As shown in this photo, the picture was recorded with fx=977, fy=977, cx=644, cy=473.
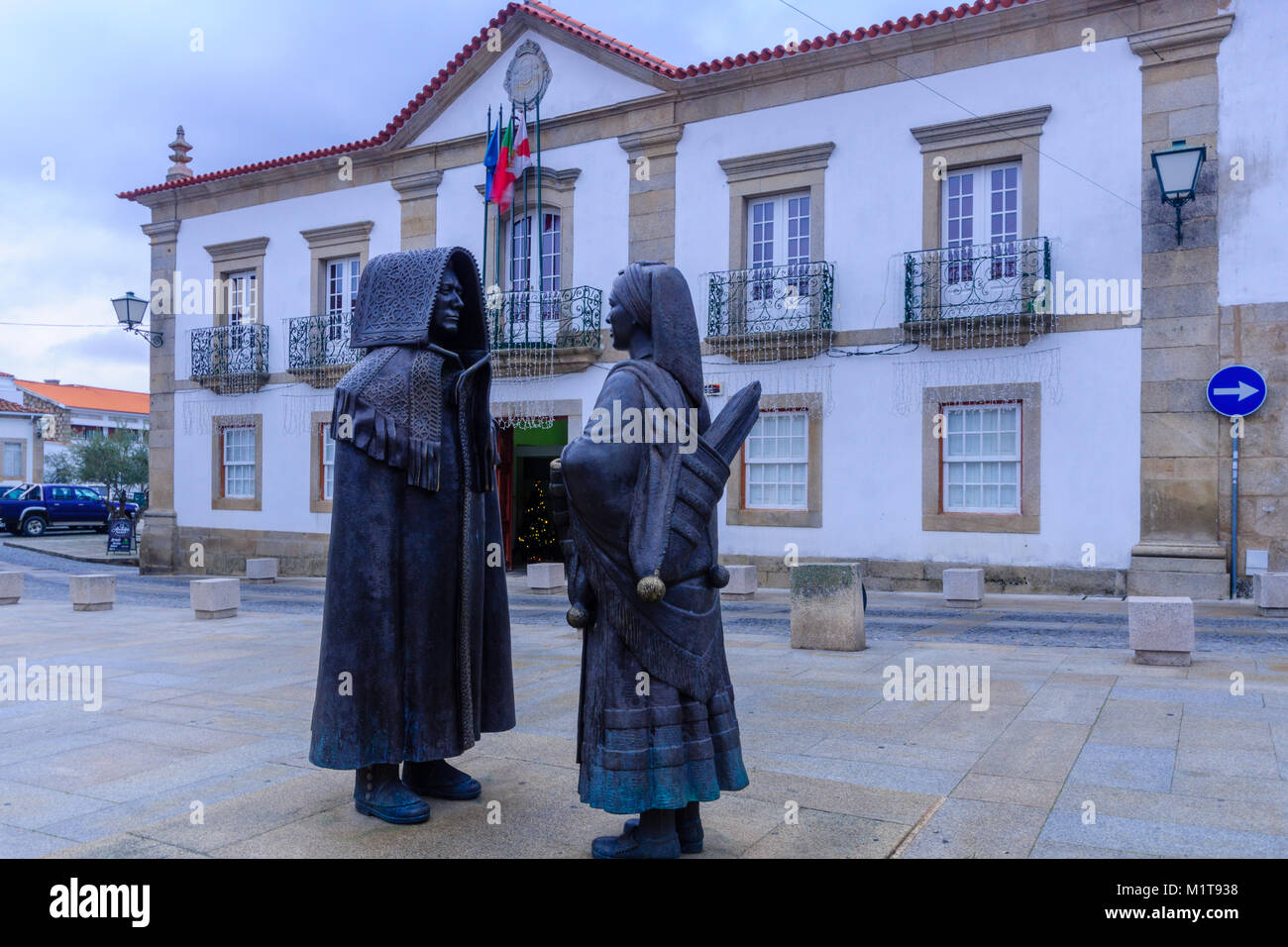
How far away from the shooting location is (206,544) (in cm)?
2027

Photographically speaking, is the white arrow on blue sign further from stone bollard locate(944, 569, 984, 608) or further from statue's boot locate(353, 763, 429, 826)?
statue's boot locate(353, 763, 429, 826)

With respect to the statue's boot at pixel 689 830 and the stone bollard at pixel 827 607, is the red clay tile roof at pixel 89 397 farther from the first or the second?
the statue's boot at pixel 689 830

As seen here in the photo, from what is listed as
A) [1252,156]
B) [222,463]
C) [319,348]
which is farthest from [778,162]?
[222,463]

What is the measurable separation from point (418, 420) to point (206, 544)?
18538mm

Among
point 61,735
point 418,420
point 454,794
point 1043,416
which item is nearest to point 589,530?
point 418,420

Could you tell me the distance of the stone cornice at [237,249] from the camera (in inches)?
783

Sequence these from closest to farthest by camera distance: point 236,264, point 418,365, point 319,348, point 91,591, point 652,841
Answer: point 652,841, point 418,365, point 91,591, point 319,348, point 236,264

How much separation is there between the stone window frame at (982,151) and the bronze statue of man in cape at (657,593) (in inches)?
435

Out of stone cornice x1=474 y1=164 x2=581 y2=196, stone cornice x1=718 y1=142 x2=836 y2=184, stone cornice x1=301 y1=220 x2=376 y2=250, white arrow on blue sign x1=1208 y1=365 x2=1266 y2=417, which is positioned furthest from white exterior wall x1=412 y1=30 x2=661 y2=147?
white arrow on blue sign x1=1208 y1=365 x2=1266 y2=417

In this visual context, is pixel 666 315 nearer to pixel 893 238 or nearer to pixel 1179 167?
pixel 1179 167

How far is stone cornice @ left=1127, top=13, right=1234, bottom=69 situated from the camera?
11.7 meters

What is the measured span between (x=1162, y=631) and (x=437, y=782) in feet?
18.6

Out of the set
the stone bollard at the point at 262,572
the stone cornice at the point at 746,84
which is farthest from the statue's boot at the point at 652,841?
the stone bollard at the point at 262,572

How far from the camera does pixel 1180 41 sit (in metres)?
11.9
